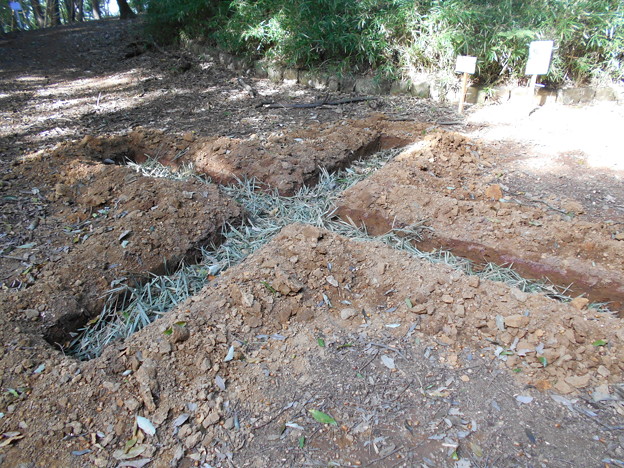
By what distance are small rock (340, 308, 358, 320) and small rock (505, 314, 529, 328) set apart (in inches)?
22.3

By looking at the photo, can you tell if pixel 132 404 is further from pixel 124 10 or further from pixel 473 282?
pixel 124 10

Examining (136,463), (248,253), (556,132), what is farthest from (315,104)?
(136,463)

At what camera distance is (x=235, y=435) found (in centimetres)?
129

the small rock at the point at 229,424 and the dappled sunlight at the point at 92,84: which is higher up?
the dappled sunlight at the point at 92,84

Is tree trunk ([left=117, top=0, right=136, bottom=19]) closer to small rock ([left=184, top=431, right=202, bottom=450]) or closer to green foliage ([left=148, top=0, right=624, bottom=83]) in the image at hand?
green foliage ([left=148, top=0, right=624, bottom=83])

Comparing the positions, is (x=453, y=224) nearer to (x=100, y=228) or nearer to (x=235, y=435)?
(x=235, y=435)

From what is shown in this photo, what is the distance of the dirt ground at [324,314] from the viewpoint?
1.27 meters

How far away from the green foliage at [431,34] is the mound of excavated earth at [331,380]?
3.47 meters

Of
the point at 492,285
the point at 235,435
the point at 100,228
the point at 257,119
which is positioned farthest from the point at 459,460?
the point at 257,119

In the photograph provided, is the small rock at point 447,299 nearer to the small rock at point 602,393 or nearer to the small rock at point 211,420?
the small rock at point 602,393

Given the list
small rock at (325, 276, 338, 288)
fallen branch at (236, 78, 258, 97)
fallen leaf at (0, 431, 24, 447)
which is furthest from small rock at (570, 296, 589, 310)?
fallen branch at (236, 78, 258, 97)

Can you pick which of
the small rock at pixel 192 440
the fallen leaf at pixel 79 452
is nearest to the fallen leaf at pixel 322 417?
the small rock at pixel 192 440

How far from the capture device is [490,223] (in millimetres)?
2221

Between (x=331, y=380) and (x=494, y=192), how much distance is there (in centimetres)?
175
